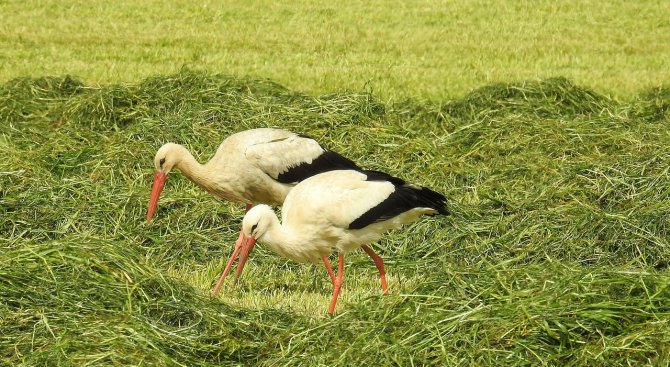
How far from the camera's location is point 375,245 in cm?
842

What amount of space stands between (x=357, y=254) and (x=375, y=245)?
213mm

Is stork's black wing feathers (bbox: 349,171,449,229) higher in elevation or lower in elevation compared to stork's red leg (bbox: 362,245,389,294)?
higher

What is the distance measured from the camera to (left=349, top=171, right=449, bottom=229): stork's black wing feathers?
291 inches

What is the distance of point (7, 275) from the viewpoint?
20.7 feet

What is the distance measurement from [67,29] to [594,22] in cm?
823

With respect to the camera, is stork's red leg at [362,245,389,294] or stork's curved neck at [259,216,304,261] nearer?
stork's curved neck at [259,216,304,261]

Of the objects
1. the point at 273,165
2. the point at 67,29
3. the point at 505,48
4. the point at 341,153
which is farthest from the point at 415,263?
the point at 67,29

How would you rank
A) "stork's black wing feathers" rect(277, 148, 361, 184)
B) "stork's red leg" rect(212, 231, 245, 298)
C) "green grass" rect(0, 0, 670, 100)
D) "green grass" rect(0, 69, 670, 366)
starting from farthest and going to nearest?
"green grass" rect(0, 0, 670, 100), "stork's black wing feathers" rect(277, 148, 361, 184), "stork's red leg" rect(212, 231, 245, 298), "green grass" rect(0, 69, 670, 366)

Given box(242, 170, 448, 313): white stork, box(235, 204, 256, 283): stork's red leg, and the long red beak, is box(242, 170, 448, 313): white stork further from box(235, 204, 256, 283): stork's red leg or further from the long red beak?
the long red beak

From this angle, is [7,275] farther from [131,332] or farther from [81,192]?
[81,192]

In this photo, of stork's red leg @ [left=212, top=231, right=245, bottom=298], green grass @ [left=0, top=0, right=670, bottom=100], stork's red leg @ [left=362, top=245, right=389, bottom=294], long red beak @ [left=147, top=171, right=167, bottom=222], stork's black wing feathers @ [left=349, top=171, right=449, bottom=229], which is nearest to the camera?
stork's red leg @ [left=212, top=231, right=245, bottom=298]

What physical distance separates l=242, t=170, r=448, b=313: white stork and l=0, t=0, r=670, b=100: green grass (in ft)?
18.5

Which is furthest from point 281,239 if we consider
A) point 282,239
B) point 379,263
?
point 379,263

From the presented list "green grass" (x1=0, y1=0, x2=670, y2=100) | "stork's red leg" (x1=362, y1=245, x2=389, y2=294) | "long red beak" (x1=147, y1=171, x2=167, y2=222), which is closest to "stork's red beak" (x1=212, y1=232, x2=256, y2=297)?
"stork's red leg" (x1=362, y1=245, x2=389, y2=294)
